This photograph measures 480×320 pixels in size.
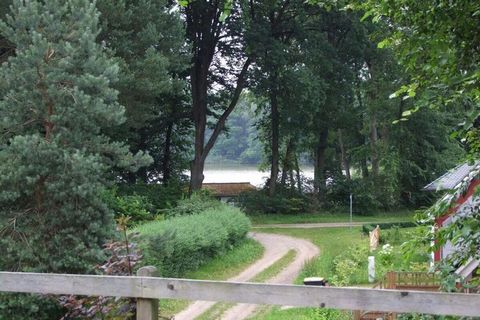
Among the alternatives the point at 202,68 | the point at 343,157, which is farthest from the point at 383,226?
the point at 343,157

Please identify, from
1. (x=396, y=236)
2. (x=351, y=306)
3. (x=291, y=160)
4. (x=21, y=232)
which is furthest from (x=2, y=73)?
(x=291, y=160)

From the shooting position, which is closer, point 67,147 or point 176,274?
point 67,147

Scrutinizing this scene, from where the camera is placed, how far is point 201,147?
115ft

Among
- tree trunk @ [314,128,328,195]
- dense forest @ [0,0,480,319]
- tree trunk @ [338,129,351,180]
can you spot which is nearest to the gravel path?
dense forest @ [0,0,480,319]

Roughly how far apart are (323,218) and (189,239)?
822 inches

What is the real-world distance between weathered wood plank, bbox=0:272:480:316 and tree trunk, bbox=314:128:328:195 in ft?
125

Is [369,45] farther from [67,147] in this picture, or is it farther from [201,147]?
[67,147]

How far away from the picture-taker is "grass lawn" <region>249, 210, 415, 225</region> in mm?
36062

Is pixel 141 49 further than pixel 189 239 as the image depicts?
Yes

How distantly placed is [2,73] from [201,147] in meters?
24.0

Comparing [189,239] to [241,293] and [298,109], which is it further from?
[298,109]

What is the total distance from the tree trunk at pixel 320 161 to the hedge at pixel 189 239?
18.3m

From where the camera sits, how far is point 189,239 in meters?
17.5

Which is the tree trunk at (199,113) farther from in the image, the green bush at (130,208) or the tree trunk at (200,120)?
the green bush at (130,208)
